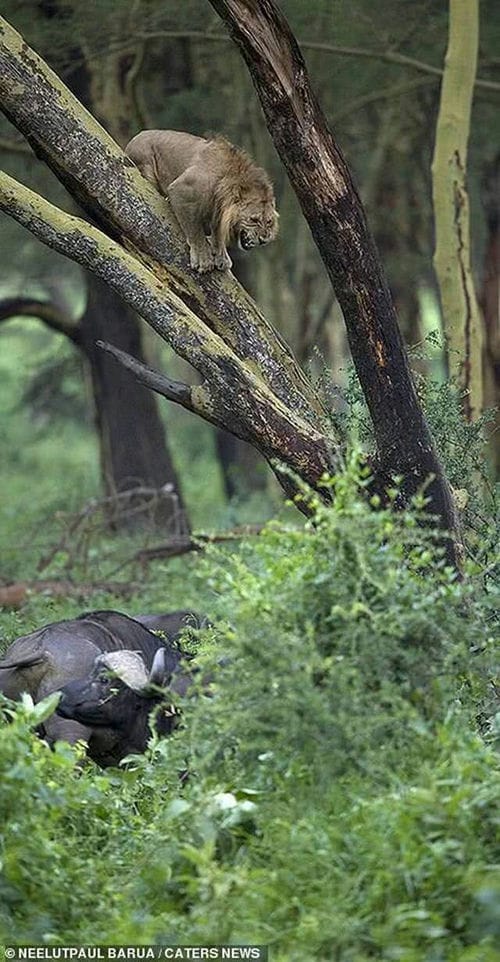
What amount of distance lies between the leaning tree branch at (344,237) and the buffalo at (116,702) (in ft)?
4.97

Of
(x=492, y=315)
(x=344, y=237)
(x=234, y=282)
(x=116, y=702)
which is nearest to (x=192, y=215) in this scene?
(x=234, y=282)

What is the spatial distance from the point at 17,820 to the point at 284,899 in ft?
3.18

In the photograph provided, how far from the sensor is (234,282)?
819 cm

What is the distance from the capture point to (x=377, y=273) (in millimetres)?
7543

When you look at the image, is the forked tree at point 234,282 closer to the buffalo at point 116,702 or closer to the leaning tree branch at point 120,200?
the leaning tree branch at point 120,200

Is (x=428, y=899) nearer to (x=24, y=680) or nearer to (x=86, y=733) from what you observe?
(x=86, y=733)

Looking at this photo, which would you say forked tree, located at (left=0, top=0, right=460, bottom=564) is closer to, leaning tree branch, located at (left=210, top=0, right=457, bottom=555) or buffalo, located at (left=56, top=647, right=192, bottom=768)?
leaning tree branch, located at (left=210, top=0, right=457, bottom=555)

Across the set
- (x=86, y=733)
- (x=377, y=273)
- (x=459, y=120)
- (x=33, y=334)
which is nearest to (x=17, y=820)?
(x=86, y=733)

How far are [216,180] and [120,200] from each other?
0.84 metres

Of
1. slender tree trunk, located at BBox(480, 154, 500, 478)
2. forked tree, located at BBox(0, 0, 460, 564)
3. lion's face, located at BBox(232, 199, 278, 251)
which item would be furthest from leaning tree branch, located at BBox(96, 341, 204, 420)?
slender tree trunk, located at BBox(480, 154, 500, 478)

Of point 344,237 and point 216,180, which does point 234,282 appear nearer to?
point 216,180

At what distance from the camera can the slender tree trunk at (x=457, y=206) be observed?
1060 cm

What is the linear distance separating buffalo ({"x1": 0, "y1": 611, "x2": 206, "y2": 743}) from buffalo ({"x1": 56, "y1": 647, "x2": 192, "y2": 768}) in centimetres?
7

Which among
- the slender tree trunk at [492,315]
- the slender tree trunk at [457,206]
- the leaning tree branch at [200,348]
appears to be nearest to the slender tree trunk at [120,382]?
Answer: the slender tree trunk at [492,315]
